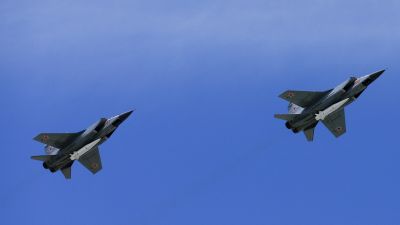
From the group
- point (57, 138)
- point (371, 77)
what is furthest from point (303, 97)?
point (57, 138)

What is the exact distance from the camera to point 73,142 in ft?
290

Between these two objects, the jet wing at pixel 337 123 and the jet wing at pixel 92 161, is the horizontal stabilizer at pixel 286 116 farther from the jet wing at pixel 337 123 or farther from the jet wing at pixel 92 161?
the jet wing at pixel 92 161

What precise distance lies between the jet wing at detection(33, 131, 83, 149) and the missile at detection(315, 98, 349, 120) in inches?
835

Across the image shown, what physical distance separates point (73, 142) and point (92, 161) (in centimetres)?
503

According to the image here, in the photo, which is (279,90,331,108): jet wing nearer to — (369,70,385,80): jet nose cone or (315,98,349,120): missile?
(315,98,349,120): missile

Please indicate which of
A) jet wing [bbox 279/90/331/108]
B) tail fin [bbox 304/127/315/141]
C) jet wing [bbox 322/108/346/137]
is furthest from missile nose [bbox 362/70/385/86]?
tail fin [bbox 304/127/315/141]

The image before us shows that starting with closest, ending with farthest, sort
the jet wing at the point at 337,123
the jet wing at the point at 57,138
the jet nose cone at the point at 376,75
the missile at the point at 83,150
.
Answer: the jet nose cone at the point at 376,75
the missile at the point at 83,150
the jet wing at the point at 57,138
the jet wing at the point at 337,123

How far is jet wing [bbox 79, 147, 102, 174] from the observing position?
9269 centimetres

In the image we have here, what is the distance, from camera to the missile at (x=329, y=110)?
8581 cm

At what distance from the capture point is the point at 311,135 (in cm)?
9019

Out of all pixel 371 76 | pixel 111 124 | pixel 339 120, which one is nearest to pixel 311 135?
pixel 339 120

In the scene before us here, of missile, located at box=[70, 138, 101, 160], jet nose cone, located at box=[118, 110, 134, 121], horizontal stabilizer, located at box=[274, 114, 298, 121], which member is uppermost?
Result: jet nose cone, located at box=[118, 110, 134, 121]

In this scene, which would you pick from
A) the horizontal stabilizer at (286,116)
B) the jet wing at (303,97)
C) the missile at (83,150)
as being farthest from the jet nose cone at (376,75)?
the missile at (83,150)

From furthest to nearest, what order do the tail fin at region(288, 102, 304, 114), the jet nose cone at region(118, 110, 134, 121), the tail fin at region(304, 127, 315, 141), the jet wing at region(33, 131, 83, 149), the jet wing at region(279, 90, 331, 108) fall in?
the tail fin at region(304, 127, 315, 141), the jet wing at region(33, 131, 83, 149), the tail fin at region(288, 102, 304, 114), the jet nose cone at region(118, 110, 134, 121), the jet wing at region(279, 90, 331, 108)
